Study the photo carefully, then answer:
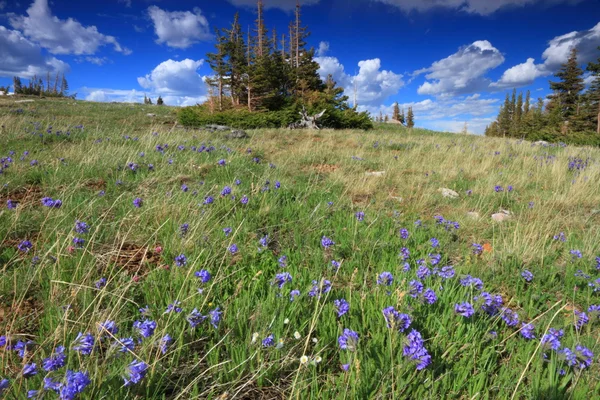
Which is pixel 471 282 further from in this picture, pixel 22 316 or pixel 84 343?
pixel 22 316

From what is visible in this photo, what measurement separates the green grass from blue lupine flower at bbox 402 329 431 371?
0.04 meters

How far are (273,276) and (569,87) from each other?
48428 mm

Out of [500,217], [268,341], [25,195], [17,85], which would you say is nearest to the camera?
[268,341]

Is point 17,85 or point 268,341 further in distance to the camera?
point 17,85

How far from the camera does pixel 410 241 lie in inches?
130

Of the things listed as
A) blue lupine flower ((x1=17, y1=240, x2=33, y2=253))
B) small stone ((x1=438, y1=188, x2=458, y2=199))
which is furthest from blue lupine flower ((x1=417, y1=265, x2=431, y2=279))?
small stone ((x1=438, y1=188, x2=458, y2=199))

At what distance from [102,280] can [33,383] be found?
0.71 meters

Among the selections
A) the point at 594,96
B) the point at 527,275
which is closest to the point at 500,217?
the point at 527,275

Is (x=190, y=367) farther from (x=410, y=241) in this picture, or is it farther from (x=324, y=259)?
(x=410, y=241)

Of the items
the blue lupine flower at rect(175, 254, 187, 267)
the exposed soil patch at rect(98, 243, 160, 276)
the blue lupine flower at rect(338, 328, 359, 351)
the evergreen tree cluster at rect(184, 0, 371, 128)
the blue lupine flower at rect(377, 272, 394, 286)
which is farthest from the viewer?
the evergreen tree cluster at rect(184, 0, 371, 128)

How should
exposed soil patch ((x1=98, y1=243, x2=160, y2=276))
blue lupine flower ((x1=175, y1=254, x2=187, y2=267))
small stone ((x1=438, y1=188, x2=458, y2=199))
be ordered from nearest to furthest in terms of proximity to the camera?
blue lupine flower ((x1=175, y1=254, x2=187, y2=267)), exposed soil patch ((x1=98, y1=243, x2=160, y2=276)), small stone ((x1=438, y1=188, x2=458, y2=199))

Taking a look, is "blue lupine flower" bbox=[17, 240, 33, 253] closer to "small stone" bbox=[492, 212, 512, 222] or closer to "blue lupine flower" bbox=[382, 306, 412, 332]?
"blue lupine flower" bbox=[382, 306, 412, 332]

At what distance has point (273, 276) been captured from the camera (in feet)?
8.11

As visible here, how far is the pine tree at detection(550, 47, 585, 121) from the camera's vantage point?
3466cm
